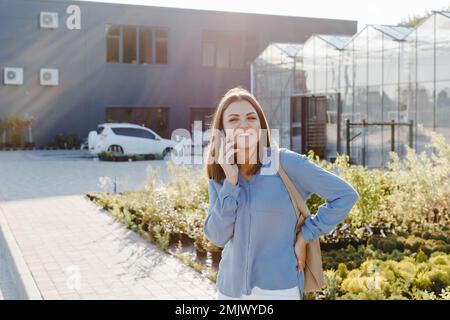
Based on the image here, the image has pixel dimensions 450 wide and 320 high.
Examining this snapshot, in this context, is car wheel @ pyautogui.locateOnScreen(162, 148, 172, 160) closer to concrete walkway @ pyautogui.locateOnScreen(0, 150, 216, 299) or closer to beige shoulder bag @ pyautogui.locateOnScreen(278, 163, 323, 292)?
concrete walkway @ pyautogui.locateOnScreen(0, 150, 216, 299)

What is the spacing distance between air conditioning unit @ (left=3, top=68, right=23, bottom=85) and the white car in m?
8.59

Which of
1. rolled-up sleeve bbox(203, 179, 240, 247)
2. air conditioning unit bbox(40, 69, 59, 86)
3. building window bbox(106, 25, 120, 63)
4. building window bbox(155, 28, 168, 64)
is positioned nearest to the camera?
rolled-up sleeve bbox(203, 179, 240, 247)

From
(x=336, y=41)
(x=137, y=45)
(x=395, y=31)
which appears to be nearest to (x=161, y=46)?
(x=137, y=45)

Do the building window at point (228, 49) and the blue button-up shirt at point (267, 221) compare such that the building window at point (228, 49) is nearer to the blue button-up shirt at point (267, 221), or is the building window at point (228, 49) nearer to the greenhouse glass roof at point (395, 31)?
the greenhouse glass roof at point (395, 31)

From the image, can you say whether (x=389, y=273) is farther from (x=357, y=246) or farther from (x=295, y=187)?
(x=295, y=187)

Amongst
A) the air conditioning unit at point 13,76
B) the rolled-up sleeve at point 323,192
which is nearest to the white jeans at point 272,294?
the rolled-up sleeve at point 323,192

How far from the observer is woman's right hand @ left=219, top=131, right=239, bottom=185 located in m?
3.37

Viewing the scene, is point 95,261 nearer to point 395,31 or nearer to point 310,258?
point 310,258

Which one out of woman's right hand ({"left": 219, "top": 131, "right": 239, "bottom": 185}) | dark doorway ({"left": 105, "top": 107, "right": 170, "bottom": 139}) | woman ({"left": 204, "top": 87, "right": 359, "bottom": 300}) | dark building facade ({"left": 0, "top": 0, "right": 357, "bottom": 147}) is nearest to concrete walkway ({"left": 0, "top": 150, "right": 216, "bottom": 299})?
woman ({"left": 204, "top": 87, "right": 359, "bottom": 300})

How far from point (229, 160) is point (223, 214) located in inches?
10.3

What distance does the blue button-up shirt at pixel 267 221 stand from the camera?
3361 millimetres

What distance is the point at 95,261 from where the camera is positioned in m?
8.42

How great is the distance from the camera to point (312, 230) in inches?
135
